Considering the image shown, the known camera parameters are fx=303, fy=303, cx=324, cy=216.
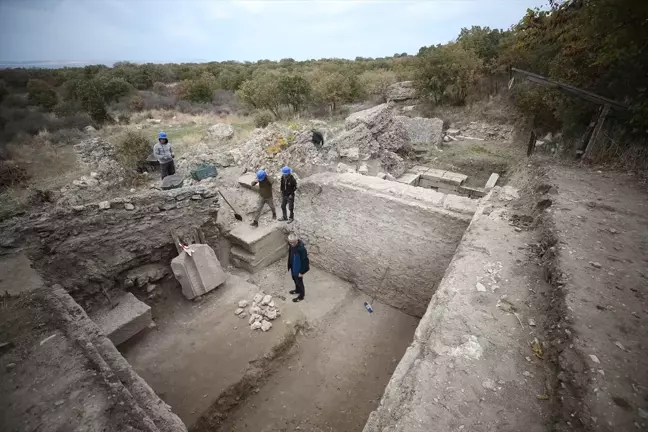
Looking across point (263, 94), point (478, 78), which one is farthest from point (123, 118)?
point (478, 78)

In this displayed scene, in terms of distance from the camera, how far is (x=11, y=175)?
8.84 meters

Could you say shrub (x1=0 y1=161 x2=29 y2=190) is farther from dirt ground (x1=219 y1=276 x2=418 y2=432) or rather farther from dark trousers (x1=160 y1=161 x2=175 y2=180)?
dirt ground (x1=219 y1=276 x2=418 y2=432)

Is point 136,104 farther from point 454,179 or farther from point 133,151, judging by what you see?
point 454,179

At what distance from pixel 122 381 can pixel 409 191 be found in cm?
496

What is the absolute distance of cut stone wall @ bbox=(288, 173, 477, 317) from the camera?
529 cm

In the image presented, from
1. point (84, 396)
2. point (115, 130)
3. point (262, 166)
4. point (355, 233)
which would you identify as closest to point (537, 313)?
point (355, 233)

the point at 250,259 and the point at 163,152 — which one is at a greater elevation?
the point at 163,152

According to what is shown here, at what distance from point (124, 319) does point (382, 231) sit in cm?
461

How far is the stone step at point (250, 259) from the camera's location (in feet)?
21.4

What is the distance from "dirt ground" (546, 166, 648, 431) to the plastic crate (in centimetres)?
814

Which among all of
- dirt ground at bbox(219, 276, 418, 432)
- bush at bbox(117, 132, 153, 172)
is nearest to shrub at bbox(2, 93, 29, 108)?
bush at bbox(117, 132, 153, 172)

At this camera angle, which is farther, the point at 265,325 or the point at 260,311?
the point at 260,311

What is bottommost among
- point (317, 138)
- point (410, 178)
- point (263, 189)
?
point (410, 178)

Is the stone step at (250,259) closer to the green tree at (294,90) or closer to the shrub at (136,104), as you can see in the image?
the green tree at (294,90)
